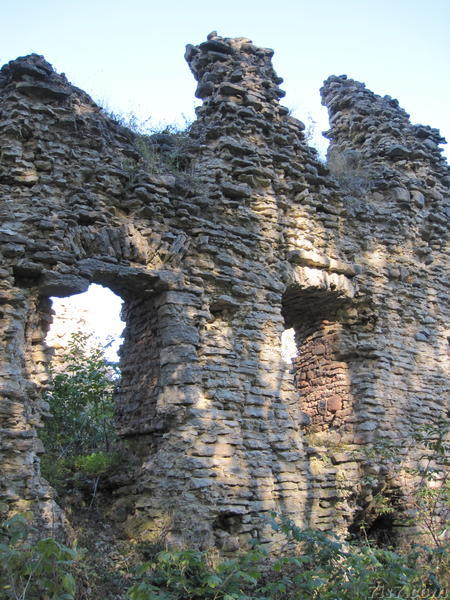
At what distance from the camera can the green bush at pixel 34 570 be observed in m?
3.28

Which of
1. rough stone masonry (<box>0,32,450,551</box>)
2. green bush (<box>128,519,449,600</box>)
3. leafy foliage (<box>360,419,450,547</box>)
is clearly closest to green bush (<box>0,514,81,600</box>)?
green bush (<box>128,519,449,600</box>)

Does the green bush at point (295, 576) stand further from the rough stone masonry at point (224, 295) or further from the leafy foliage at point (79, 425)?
the leafy foliage at point (79, 425)

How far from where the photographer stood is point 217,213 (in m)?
6.66

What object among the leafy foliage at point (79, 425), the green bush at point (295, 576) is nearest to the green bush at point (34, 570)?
the green bush at point (295, 576)

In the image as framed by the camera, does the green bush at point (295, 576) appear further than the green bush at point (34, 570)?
Yes

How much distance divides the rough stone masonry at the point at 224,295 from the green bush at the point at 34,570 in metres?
0.91

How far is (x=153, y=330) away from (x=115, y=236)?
1.01 metres

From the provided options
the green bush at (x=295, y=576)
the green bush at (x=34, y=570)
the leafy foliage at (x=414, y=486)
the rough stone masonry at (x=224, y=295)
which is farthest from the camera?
the leafy foliage at (x=414, y=486)

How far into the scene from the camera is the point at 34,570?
3357 mm

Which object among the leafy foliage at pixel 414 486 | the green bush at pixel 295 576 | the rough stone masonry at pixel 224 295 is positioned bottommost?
the green bush at pixel 295 576

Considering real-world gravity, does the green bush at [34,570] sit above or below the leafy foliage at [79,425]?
below

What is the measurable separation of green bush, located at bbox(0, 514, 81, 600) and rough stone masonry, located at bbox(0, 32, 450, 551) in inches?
36.0

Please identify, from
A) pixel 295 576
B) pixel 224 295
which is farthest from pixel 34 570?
pixel 224 295

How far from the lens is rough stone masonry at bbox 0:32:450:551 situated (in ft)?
17.4
